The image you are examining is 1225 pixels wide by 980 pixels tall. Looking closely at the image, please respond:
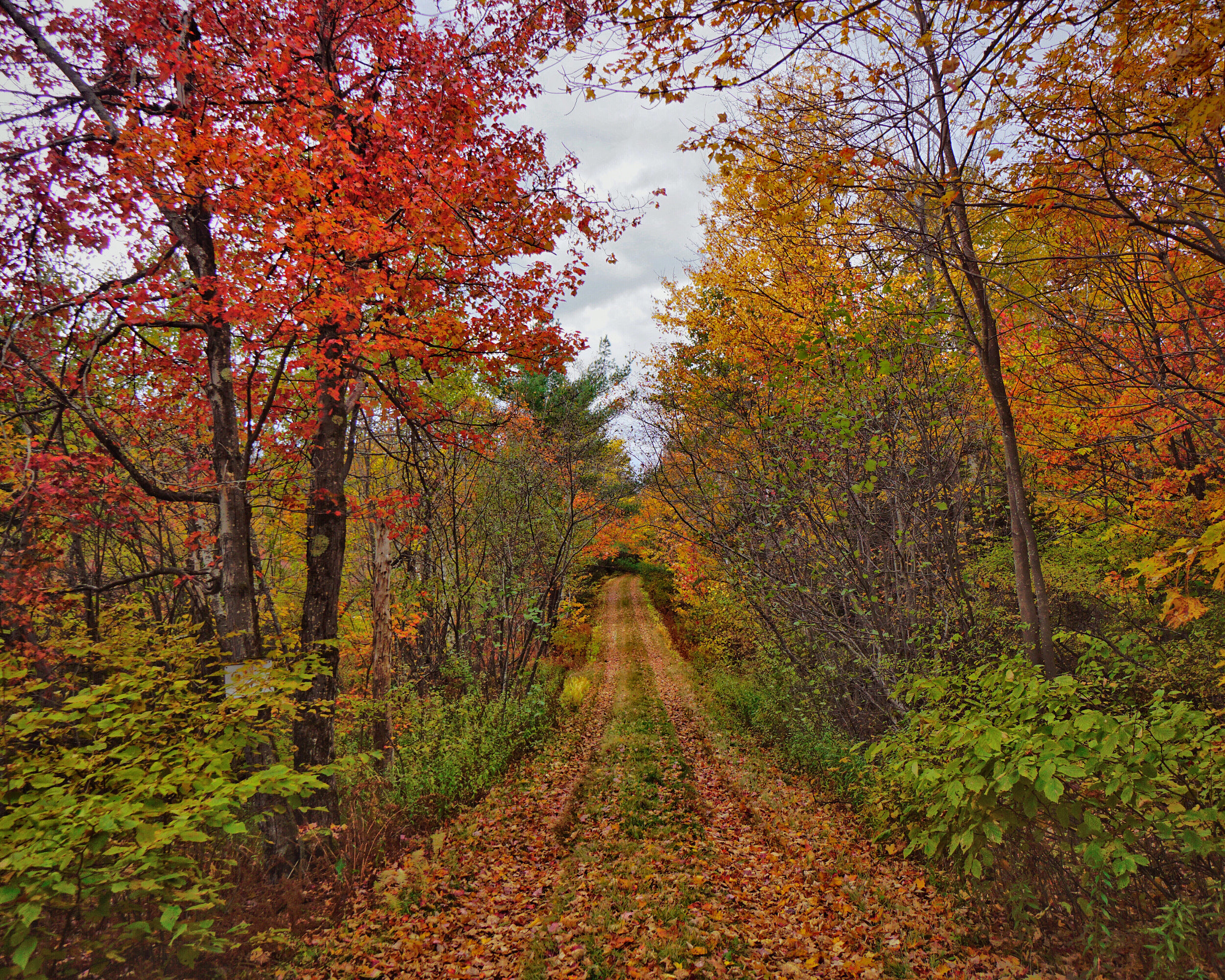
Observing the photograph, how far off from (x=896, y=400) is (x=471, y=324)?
15.4 ft

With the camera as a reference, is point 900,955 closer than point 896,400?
Yes

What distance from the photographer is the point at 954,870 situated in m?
4.39

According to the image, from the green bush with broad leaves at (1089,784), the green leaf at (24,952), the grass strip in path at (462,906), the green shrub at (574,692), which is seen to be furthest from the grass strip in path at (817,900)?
the green shrub at (574,692)

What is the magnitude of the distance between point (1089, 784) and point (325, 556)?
636 centimetres

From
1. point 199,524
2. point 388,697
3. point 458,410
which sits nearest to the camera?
point 388,697

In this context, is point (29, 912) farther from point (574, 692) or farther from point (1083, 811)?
point (574, 692)

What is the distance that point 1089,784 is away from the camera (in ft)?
9.14

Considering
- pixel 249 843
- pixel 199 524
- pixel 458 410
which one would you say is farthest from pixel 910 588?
pixel 199 524

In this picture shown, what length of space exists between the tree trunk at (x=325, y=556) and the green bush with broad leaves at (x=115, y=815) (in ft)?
5.22

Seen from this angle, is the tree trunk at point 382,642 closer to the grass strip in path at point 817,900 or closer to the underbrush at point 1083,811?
the grass strip in path at point 817,900

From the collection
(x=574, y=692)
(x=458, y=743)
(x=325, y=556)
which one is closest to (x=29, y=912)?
(x=325, y=556)

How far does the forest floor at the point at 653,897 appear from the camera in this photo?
3.87 meters

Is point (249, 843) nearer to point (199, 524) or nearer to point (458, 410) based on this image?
point (199, 524)

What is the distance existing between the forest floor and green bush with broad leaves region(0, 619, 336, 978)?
4.93ft
